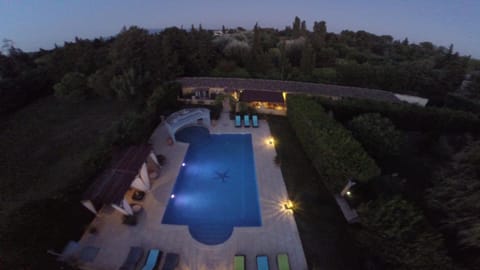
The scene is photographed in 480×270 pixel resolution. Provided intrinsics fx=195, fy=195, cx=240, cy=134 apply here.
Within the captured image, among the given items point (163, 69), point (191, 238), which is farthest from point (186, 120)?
point (191, 238)

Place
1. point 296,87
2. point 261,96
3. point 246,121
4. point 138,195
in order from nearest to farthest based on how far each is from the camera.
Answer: point 138,195 → point 246,121 → point 261,96 → point 296,87

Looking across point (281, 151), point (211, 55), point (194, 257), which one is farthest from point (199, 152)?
point (211, 55)

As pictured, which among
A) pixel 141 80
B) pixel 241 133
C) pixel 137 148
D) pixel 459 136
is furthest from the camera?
pixel 141 80

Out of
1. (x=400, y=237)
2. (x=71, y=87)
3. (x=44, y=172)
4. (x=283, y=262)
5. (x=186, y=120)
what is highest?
(x=71, y=87)

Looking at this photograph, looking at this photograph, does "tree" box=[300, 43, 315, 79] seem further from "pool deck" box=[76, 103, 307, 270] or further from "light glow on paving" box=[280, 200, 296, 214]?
"pool deck" box=[76, 103, 307, 270]

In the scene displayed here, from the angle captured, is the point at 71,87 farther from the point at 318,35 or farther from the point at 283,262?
the point at 318,35

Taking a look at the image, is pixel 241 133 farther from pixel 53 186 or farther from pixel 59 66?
pixel 59 66

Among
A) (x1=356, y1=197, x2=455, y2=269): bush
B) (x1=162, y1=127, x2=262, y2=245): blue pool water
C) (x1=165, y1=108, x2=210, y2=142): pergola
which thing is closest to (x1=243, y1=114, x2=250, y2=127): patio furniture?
(x1=162, y1=127, x2=262, y2=245): blue pool water

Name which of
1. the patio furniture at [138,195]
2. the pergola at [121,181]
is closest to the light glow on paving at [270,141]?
the pergola at [121,181]
